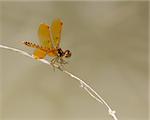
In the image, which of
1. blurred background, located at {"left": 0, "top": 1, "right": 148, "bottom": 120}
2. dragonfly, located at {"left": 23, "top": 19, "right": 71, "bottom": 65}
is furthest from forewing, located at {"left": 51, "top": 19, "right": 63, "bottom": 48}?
blurred background, located at {"left": 0, "top": 1, "right": 148, "bottom": 120}

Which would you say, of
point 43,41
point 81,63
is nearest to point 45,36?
point 43,41

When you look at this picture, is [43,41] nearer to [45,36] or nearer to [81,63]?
[45,36]

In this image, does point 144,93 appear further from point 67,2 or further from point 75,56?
point 67,2

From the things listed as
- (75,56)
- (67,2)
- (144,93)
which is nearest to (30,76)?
(75,56)

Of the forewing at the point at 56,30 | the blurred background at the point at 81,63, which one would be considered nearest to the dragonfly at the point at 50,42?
the forewing at the point at 56,30

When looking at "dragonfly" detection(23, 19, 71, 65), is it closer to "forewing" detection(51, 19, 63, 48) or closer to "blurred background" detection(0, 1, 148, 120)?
"forewing" detection(51, 19, 63, 48)

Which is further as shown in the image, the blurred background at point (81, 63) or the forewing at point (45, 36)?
the blurred background at point (81, 63)

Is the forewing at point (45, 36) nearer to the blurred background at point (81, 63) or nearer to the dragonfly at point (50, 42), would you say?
the dragonfly at point (50, 42)
